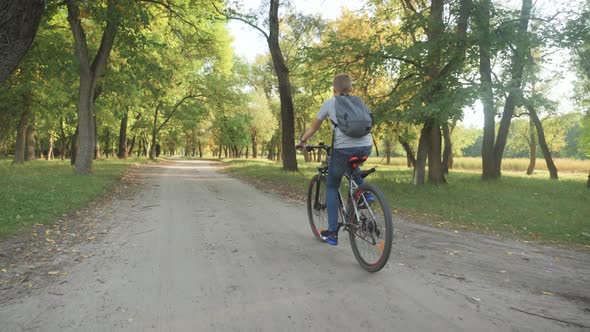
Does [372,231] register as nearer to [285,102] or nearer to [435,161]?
[435,161]

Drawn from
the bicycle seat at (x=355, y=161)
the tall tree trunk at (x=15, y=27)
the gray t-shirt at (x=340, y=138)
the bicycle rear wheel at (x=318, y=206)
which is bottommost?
the bicycle rear wheel at (x=318, y=206)

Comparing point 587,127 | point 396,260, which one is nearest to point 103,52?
point 396,260

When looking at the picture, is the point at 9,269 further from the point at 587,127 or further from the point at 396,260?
the point at 587,127

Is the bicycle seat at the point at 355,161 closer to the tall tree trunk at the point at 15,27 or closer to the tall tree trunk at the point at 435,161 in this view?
the tall tree trunk at the point at 15,27

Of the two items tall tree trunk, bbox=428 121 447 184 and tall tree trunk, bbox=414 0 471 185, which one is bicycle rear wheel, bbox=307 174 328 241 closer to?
tall tree trunk, bbox=414 0 471 185

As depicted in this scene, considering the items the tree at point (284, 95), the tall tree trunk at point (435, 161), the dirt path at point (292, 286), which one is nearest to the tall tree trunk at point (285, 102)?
the tree at point (284, 95)

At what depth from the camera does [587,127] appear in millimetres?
23094

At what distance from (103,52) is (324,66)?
329 inches

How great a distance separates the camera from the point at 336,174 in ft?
13.2

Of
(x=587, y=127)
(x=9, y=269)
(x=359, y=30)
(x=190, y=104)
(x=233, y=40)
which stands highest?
(x=233, y=40)

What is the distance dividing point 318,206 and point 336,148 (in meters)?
1.20

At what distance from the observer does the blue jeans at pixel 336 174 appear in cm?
385

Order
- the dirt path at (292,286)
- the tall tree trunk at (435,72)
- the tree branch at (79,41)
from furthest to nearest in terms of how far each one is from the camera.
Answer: the tree branch at (79,41) → the tall tree trunk at (435,72) → the dirt path at (292,286)

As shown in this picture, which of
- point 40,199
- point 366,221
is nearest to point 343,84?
point 366,221
